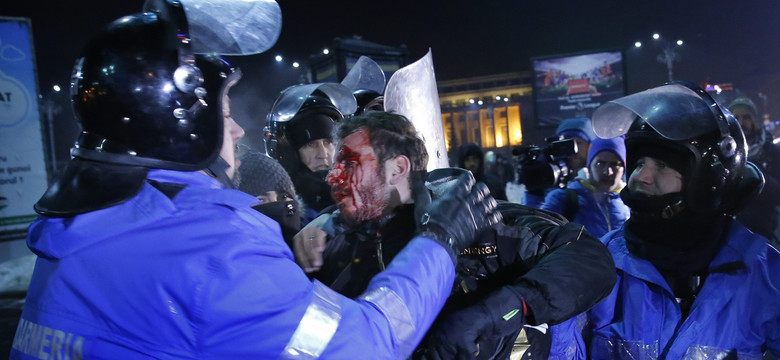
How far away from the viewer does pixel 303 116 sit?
3.99 m

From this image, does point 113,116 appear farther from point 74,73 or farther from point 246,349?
point 246,349

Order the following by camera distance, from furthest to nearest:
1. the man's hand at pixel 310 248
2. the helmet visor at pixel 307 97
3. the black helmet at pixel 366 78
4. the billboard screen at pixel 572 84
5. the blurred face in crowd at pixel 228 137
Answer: the billboard screen at pixel 572 84 → the black helmet at pixel 366 78 → the helmet visor at pixel 307 97 → the man's hand at pixel 310 248 → the blurred face in crowd at pixel 228 137

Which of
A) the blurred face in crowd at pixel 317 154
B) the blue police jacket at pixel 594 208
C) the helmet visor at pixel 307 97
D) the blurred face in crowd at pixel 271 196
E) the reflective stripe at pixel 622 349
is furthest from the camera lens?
the blue police jacket at pixel 594 208

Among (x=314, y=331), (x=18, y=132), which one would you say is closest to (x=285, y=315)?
(x=314, y=331)

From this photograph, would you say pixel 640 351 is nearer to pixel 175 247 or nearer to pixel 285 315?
pixel 285 315

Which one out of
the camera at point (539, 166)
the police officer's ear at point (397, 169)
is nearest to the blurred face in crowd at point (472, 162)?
the camera at point (539, 166)

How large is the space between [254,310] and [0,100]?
360 inches

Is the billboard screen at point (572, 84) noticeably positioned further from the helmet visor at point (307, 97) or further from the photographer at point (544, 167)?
the helmet visor at point (307, 97)

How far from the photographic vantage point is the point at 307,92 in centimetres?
415

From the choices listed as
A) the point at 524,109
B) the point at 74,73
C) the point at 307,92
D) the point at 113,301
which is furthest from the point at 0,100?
the point at 524,109

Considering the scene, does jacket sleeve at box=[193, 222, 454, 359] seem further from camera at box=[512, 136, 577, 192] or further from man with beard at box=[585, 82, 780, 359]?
camera at box=[512, 136, 577, 192]

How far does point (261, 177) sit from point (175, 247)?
179 centimetres

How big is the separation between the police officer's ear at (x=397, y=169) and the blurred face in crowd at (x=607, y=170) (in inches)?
118

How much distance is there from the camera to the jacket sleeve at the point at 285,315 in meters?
1.30
